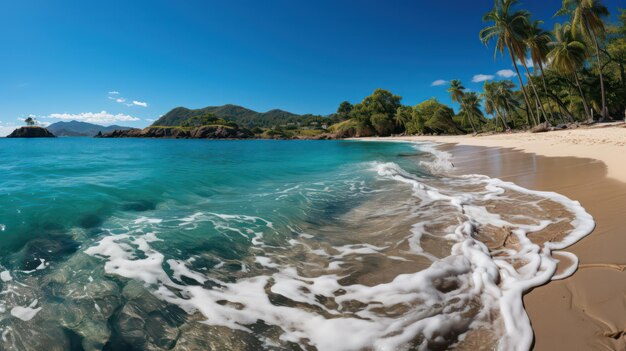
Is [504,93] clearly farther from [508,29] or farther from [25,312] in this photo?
[25,312]

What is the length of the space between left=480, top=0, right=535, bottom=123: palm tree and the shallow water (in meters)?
29.8

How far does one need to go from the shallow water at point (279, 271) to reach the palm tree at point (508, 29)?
29783 millimetres

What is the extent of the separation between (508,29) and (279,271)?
1413 inches

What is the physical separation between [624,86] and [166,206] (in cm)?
4963

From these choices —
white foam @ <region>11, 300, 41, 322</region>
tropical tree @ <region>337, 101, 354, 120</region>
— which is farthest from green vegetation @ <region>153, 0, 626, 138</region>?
tropical tree @ <region>337, 101, 354, 120</region>

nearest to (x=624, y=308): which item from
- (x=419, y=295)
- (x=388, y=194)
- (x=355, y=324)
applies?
(x=419, y=295)

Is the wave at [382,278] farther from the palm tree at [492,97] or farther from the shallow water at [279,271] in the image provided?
the palm tree at [492,97]

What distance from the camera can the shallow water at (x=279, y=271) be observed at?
261cm

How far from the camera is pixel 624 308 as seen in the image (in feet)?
7.77

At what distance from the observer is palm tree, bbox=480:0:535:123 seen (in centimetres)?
2850

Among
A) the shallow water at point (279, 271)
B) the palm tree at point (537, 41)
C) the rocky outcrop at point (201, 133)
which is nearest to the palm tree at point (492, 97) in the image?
the palm tree at point (537, 41)

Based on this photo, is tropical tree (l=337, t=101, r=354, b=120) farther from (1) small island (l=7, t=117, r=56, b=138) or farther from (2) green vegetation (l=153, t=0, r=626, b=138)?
(1) small island (l=7, t=117, r=56, b=138)

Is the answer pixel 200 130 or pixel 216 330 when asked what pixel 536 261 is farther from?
pixel 200 130

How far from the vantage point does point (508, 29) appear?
93.5 feet
